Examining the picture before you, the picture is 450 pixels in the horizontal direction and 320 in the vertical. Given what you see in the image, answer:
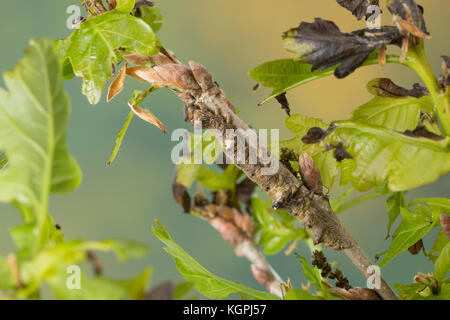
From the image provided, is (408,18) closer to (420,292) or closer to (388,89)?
(388,89)

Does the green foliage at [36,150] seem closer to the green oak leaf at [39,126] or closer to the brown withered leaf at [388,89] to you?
the green oak leaf at [39,126]

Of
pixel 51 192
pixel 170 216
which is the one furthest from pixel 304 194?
pixel 170 216

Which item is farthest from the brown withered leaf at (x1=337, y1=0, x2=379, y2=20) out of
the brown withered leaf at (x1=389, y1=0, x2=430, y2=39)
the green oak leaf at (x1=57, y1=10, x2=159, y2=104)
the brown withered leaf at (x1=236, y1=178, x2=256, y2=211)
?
the brown withered leaf at (x1=236, y1=178, x2=256, y2=211)

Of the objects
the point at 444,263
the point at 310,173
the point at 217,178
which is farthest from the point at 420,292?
the point at 217,178

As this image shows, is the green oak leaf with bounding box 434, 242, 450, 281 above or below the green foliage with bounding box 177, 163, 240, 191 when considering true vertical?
below

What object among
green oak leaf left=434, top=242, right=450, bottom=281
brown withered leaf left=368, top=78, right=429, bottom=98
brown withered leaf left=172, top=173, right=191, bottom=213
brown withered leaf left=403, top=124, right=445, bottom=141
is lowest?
green oak leaf left=434, top=242, right=450, bottom=281

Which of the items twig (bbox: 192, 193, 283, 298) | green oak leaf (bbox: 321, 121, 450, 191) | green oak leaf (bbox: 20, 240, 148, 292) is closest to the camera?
green oak leaf (bbox: 20, 240, 148, 292)

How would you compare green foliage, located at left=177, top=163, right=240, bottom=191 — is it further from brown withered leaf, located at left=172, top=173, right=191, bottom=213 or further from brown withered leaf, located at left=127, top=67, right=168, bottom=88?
brown withered leaf, located at left=127, top=67, right=168, bottom=88
